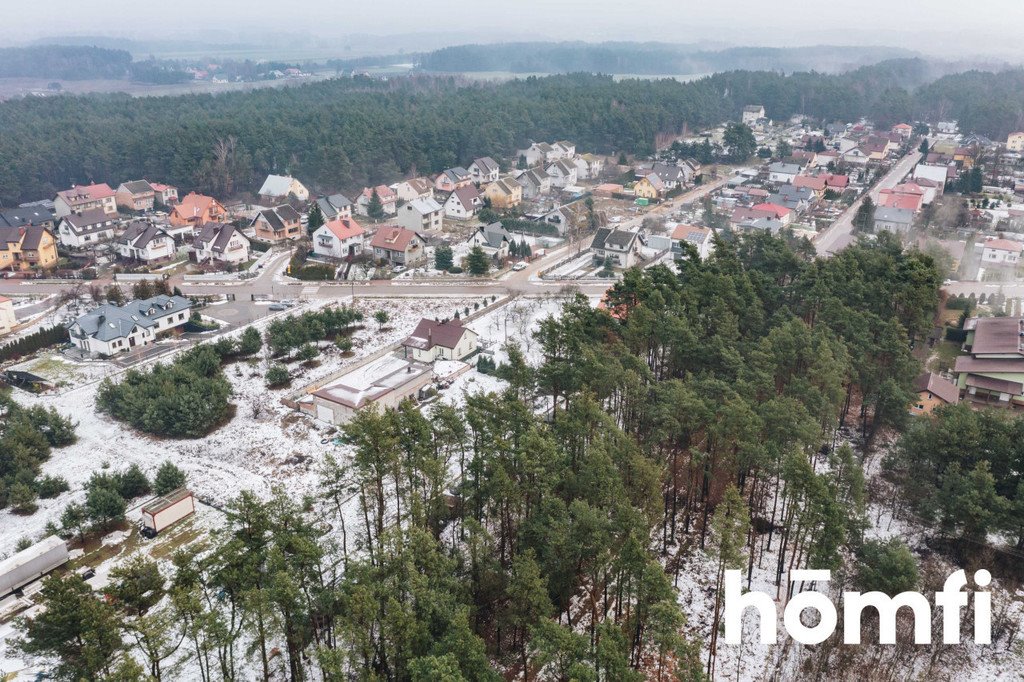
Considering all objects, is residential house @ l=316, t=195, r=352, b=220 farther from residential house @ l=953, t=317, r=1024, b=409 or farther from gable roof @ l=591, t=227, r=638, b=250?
residential house @ l=953, t=317, r=1024, b=409

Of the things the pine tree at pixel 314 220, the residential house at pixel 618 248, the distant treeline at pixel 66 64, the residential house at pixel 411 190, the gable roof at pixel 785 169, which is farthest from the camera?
the distant treeline at pixel 66 64

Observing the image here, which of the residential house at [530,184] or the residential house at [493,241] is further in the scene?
the residential house at [530,184]

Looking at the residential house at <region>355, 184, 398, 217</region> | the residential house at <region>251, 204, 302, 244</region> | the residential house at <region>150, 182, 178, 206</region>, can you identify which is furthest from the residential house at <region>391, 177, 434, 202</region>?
the residential house at <region>150, 182, 178, 206</region>

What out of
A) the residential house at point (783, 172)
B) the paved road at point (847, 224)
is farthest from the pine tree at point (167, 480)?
the residential house at point (783, 172)

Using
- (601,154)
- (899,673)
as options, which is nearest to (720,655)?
(899,673)

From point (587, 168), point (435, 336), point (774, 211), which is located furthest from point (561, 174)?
point (435, 336)

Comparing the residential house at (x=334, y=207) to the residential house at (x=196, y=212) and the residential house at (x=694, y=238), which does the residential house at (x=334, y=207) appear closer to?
the residential house at (x=196, y=212)

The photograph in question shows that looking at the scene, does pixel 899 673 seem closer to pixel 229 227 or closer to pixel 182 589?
pixel 182 589
